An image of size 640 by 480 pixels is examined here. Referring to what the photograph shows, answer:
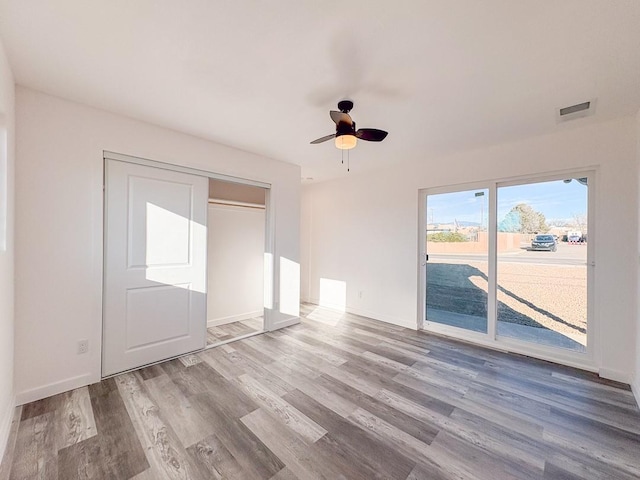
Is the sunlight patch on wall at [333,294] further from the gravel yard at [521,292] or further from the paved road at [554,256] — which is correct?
the paved road at [554,256]

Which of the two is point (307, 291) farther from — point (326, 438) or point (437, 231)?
point (326, 438)

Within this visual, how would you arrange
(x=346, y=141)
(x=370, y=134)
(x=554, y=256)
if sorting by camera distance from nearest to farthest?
(x=346, y=141) < (x=370, y=134) < (x=554, y=256)

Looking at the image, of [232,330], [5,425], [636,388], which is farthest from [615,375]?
[5,425]

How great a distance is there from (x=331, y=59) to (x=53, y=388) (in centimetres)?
339

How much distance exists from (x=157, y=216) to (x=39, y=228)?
0.87m

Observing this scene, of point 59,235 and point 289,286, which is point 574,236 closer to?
point 289,286

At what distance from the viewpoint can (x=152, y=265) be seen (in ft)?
9.01

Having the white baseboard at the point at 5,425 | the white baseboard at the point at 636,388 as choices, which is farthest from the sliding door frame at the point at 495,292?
the white baseboard at the point at 5,425

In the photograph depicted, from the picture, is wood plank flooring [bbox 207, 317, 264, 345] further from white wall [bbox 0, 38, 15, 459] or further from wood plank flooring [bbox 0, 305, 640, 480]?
white wall [bbox 0, 38, 15, 459]

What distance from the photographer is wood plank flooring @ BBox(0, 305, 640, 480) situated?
1.53 meters

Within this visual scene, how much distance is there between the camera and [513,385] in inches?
95.9

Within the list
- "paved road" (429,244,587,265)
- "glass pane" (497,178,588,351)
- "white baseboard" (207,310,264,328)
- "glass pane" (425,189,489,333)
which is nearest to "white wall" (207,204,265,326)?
"white baseboard" (207,310,264,328)

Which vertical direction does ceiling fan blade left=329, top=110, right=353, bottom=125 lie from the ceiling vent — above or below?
below

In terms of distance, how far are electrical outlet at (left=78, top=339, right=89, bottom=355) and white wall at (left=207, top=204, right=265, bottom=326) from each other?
1.62 meters
